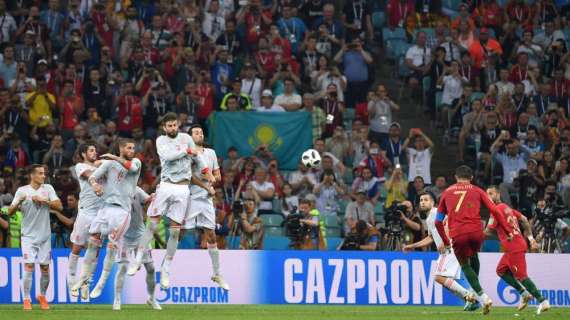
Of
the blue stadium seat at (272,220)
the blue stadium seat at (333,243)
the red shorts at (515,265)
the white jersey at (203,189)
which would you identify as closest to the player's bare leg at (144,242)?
the white jersey at (203,189)

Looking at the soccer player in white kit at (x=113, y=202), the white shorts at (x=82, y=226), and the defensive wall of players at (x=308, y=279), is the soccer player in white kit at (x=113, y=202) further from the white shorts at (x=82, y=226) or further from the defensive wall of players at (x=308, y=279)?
the defensive wall of players at (x=308, y=279)

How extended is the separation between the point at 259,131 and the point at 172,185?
1020 centimetres

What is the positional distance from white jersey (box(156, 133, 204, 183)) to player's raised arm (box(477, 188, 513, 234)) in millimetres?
4701

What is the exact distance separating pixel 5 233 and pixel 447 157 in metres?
11.9

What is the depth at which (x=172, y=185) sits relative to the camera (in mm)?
22875

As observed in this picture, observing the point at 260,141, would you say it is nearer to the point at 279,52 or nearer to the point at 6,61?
the point at 279,52

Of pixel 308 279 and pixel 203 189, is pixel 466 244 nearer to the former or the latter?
pixel 203 189

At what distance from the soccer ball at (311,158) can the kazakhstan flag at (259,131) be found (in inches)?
71.1

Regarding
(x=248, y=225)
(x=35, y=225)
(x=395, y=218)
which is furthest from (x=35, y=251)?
(x=395, y=218)

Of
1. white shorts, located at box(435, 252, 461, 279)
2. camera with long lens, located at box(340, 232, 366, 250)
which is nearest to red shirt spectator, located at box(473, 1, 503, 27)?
camera with long lens, located at box(340, 232, 366, 250)

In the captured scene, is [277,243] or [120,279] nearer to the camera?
[120,279]

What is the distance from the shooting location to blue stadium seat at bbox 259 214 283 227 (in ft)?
100

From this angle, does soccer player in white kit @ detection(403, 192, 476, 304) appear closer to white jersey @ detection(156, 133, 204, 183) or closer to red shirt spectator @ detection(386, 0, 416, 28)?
white jersey @ detection(156, 133, 204, 183)

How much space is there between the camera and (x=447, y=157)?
115ft
